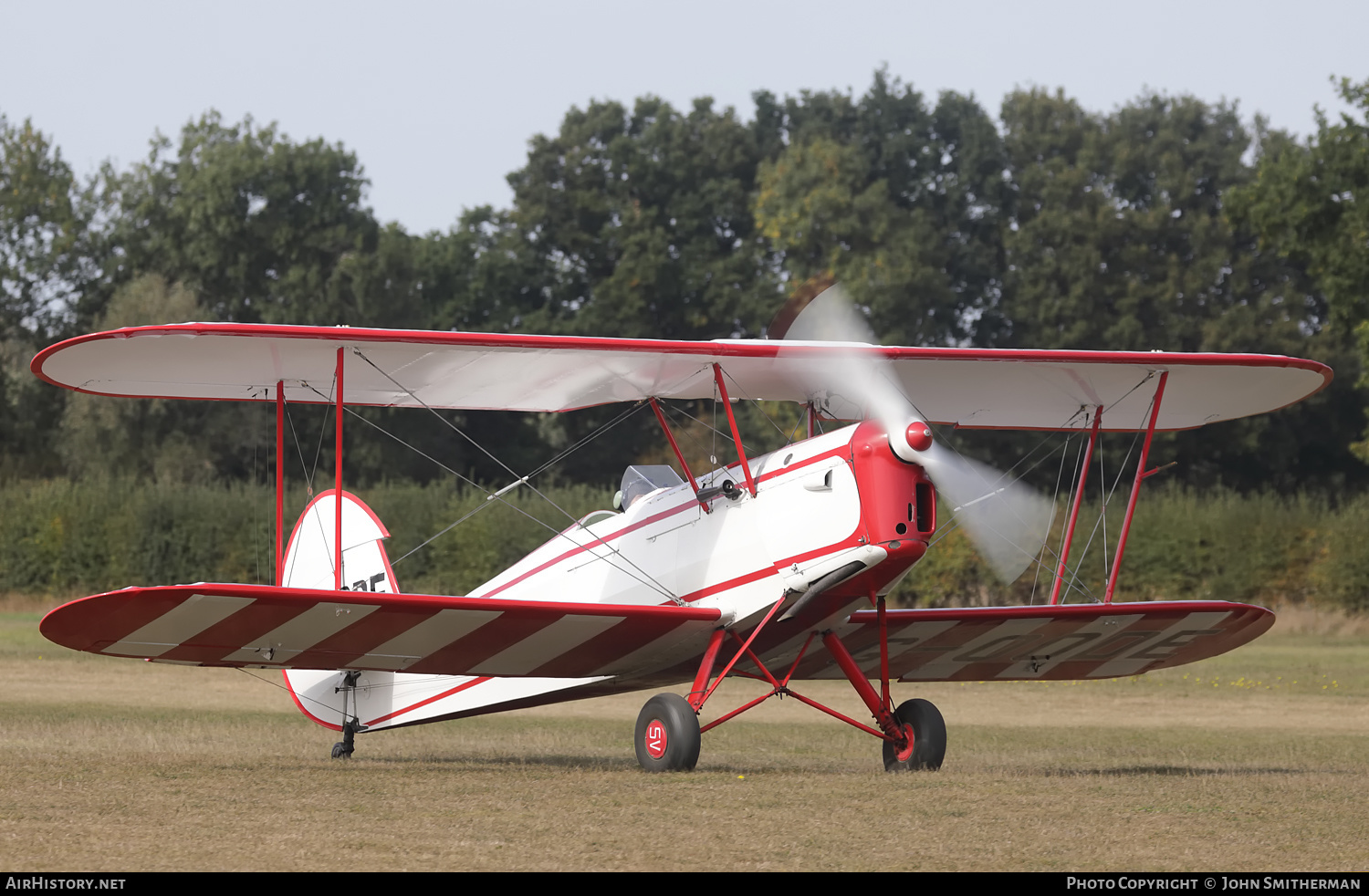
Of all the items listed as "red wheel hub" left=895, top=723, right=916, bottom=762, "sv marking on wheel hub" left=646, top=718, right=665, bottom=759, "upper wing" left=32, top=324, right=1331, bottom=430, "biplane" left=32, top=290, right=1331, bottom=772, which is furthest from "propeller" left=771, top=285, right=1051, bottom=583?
"sv marking on wheel hub" left=646, top=718, right=665, bottom=759

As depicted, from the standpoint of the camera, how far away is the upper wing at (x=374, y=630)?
384 inches

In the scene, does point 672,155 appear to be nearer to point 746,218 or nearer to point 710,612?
point 746,218

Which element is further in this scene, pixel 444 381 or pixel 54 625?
pixel 444 381

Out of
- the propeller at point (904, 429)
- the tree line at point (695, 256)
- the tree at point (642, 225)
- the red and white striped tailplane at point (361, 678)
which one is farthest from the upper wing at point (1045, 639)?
the tree at point (642, 225)

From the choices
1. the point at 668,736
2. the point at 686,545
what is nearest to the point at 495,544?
the point at 686,545

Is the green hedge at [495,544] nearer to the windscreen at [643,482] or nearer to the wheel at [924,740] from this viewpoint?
the windscreen at [643,482]

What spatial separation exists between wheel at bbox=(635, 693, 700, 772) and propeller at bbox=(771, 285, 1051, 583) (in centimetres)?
217

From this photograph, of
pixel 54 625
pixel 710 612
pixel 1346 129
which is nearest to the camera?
pixel 54 625

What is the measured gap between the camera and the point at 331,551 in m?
13.4

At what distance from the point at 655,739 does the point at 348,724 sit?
11.2ft

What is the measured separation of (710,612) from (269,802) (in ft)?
11.0

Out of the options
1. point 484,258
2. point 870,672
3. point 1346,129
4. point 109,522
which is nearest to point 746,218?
point 484,258

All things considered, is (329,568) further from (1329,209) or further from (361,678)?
(1329,209)
